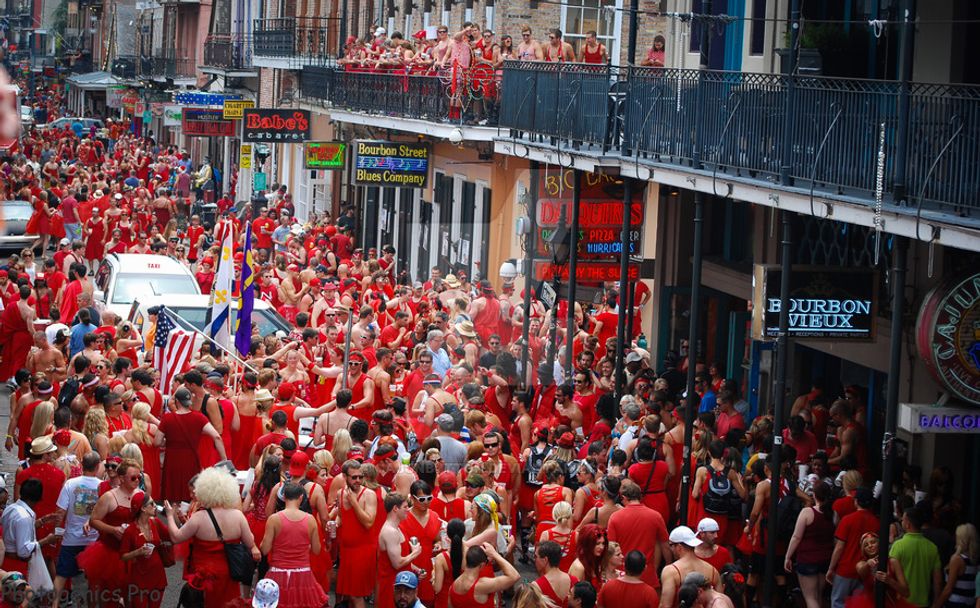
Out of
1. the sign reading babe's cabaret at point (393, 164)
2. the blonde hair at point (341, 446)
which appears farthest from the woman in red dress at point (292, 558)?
the sign reading babe's cabaret at point (393, 164)

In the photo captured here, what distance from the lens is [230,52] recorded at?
4872cm

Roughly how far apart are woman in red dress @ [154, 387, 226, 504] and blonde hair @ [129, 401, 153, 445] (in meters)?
0.12

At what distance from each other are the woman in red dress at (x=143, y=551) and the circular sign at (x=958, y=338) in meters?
5.66

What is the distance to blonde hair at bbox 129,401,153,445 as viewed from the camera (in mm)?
13312

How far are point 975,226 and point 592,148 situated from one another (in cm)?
769

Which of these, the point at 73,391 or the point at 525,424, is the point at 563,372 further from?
the point at 73,391

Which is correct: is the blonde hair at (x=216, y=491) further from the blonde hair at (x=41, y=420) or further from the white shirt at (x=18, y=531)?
the blonde hair at (x=41, y=420)

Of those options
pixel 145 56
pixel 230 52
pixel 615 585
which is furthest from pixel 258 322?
pixel 145 56

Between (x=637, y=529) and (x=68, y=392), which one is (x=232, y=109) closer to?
(x=68, y=392)

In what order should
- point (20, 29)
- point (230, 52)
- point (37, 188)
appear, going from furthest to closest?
1. point (20, 29)
2. point (230, 52)
3. point (37, 188)

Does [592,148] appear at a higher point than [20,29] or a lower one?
lower

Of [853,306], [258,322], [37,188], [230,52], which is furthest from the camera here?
[230,52]

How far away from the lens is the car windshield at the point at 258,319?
19672mm

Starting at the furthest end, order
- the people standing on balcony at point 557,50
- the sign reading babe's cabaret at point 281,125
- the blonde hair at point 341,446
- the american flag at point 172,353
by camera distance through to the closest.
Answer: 1. the sign reading babe's cabaret at point 281,125
2. the people standing on balcony at point 557,50
3. the american flag at point 172,353
4. the blonde hair at point 341,446
